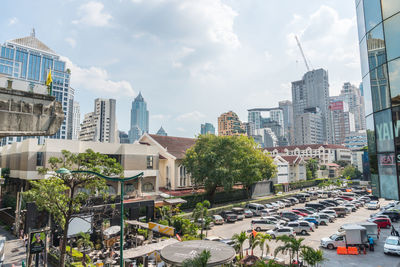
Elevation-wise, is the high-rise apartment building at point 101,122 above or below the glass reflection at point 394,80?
above

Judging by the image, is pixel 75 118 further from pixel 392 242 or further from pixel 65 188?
pixel 392 242

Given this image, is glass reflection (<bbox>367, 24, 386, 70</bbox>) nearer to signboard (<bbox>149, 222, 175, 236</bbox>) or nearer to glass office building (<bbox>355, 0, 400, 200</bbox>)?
glass office building (<bbox>355, 0, 400, 200</bbox>)

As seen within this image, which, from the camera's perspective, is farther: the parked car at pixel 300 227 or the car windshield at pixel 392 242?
the parked car at pixel 300 227

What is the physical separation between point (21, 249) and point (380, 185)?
30623mm

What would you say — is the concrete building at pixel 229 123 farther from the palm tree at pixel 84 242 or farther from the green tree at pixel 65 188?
the green tree at pixel 65 188

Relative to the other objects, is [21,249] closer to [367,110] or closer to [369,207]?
[367,110]

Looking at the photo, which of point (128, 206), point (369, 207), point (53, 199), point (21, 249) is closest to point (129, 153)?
point (128, 206)

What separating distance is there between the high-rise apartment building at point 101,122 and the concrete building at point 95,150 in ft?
284

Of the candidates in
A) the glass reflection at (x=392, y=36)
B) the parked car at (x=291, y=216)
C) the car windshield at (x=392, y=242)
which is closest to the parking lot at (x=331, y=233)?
the car windshield at (x=392, y=242)

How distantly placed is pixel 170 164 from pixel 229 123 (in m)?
143

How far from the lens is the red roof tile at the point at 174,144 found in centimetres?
5096

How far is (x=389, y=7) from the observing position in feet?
56.9

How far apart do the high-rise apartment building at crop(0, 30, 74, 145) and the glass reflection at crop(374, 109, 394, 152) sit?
169 meters

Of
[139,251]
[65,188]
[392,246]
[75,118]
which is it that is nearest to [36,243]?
[65,188]
